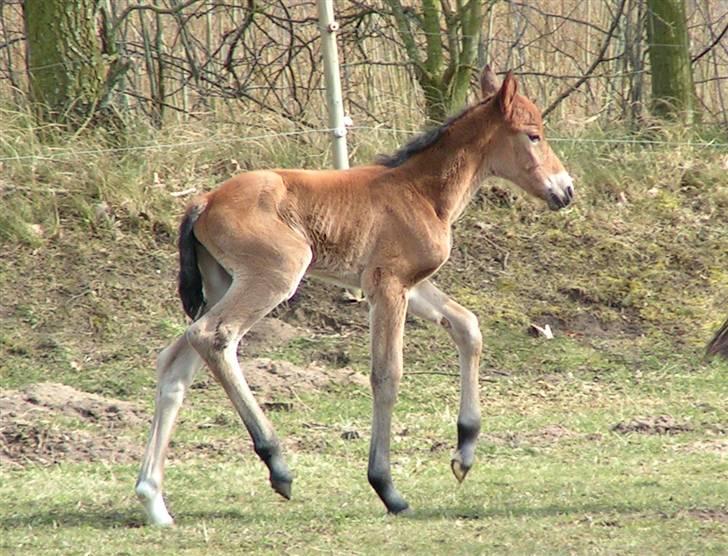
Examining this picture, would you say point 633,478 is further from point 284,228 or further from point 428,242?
point 284,228

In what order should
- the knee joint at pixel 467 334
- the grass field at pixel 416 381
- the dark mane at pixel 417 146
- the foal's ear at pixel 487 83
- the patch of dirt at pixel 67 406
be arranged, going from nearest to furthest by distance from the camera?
the grass field at pixel 416 381 < the knee joint at pixel 467 334 < the dark mane at pixel 417 146 < the foal's ear at pixel 487 83 < the patch of dirt at pixel 67 406

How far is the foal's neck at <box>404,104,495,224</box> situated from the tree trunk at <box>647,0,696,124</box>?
6773 millimetres

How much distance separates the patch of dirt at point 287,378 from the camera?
374 inches

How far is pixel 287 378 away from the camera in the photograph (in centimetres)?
974

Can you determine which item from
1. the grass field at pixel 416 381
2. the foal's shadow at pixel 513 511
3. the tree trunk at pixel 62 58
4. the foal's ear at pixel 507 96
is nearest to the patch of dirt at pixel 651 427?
the grass field at pixel 416 381

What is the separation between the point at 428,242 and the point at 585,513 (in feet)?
5.24

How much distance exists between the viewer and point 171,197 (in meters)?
11.9

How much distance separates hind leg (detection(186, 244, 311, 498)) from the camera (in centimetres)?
657

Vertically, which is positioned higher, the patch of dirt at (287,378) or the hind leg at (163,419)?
the hind leg at (163,419)

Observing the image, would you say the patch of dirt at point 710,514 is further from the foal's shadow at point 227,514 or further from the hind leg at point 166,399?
the hind leg at point 166,399

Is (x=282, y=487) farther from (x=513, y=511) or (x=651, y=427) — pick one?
(x=651, y=427)

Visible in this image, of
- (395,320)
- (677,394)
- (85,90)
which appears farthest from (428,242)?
(85,90)

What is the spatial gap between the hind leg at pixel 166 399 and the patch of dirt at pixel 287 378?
2.33 meters

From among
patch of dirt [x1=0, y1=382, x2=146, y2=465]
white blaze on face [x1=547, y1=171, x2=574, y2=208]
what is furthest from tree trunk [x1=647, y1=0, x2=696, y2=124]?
patch of dirt [x1=0, y1=382, x2=146, y2=465]
